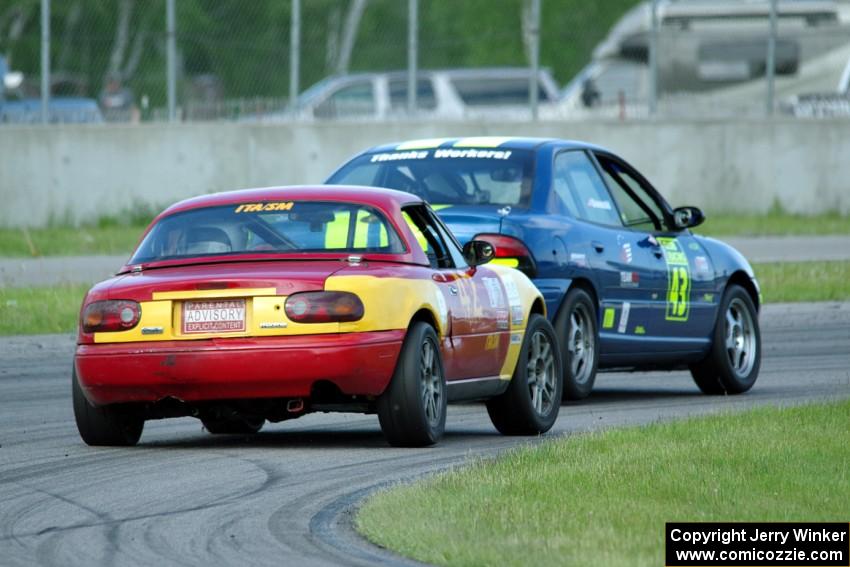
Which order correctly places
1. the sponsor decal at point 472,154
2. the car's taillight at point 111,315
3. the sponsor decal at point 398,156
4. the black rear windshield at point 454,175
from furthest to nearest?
the sponsor decal at point 398,156, the sponsor decal at point 472,154, the black rear windshield at point 454,175, the car's taillight at point 111,315

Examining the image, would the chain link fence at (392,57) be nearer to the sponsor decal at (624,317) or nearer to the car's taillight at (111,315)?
the sponsor decal at (624,317)

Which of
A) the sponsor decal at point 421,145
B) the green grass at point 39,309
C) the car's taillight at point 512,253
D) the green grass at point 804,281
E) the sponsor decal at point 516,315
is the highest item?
the sponsor decal at point 421,145

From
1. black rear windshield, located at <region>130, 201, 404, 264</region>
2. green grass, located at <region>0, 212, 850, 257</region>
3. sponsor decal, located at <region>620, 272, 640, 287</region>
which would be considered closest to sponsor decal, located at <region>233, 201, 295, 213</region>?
black rear windshield, located at <region>130, 201, 404, 264</region>

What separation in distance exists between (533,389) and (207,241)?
2.05 meters

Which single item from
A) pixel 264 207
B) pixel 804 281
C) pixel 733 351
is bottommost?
pixel 804 281

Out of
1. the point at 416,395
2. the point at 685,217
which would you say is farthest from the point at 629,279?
the point at 416,395

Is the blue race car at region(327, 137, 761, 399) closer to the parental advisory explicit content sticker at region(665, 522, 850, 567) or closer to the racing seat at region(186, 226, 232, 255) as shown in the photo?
the racing seat at region(186, 226, 232, 255)

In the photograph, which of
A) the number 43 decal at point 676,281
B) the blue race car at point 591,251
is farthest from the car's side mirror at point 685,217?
the number 43 decal at point 676,281

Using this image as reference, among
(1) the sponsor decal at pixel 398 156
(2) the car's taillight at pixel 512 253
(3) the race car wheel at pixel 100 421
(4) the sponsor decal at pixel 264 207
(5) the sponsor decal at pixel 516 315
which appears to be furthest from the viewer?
(1) the sponsor decal at pixel 398 156

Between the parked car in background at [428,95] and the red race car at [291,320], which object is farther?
the parked car in background at [428,95]

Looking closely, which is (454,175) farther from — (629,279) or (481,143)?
(629,279)

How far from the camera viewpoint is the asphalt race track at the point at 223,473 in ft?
22.0

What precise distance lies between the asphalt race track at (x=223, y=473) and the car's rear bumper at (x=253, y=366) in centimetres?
33

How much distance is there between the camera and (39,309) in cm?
1672
